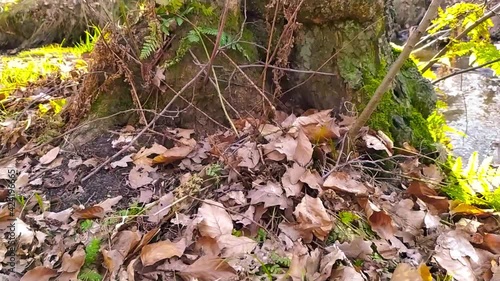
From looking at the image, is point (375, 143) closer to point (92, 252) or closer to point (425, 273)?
point (425, 273)

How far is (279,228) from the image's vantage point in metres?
1.97

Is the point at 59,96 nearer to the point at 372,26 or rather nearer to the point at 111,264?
the point at 111,264

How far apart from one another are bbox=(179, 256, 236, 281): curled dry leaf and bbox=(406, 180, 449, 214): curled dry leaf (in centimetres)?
114

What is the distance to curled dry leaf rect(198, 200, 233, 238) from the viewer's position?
1905mm

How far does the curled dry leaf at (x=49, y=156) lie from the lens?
8.11 feet

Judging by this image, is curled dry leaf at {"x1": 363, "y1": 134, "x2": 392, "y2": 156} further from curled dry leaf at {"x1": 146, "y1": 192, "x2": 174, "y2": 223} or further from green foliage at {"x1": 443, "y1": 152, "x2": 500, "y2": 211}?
curled dry leaf at {"x1": 146, "y1": 192, "x2": 174, "y2": 223}

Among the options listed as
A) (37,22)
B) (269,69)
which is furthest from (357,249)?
(37,22)

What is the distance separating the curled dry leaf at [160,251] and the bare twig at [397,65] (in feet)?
3.52

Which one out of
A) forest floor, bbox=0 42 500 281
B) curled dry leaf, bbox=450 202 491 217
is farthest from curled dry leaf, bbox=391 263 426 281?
curled dry leaf, bbox=450 202 491 217

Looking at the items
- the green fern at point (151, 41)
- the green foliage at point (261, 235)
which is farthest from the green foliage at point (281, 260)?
the green fern at point (151, 41)

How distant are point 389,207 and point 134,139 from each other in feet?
4.55

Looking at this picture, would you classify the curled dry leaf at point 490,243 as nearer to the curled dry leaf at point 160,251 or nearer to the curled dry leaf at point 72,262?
the curled dry leaf at point 160,251

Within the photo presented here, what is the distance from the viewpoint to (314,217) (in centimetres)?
195

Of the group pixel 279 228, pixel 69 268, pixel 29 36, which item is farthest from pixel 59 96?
pixel 29 36
